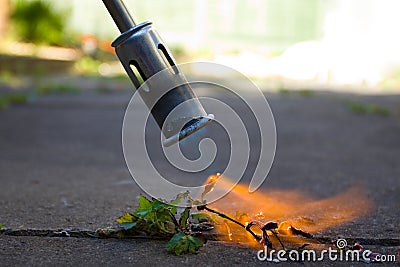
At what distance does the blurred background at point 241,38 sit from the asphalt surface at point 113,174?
8.86ft

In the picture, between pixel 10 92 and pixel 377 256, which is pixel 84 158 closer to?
pixel 377 256

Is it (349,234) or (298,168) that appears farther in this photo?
(298,168)

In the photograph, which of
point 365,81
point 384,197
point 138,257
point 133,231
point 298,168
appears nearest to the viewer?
point 138,257

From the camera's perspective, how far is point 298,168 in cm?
328

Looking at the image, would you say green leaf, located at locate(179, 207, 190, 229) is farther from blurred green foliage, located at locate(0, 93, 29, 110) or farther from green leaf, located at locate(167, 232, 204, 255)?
blurred green foliage, located at locate(0, 93, 29, 110)

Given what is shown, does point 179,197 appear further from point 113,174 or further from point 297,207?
point 113,174

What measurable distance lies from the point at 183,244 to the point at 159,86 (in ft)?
1.44

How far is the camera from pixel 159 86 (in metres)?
1.81

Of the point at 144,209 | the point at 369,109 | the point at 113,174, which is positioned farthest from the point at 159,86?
the point at 369,109

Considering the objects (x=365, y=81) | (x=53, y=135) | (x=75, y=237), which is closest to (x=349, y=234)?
(x=75, y=237)

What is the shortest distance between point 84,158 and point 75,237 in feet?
5.45

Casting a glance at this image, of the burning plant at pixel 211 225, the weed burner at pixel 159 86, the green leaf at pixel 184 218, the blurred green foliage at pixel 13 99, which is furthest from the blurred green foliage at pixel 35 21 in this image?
the green leaf at pixel 184 218

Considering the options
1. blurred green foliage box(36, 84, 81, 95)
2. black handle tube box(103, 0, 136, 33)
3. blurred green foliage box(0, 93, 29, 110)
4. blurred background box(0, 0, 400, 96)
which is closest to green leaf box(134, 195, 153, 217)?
→ black handle tube box(103, 0, 136, 33)

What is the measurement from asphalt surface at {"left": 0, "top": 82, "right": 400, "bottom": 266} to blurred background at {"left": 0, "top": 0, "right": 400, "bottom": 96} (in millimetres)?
2702
